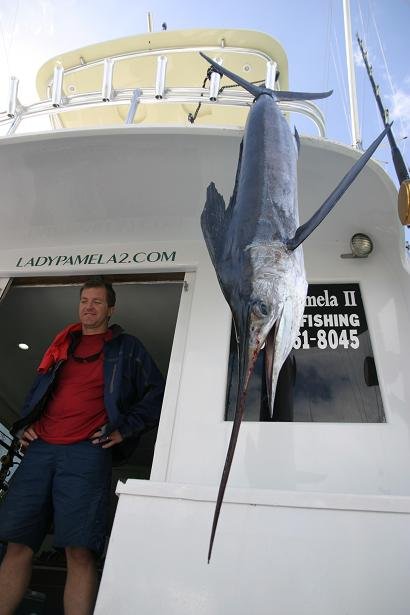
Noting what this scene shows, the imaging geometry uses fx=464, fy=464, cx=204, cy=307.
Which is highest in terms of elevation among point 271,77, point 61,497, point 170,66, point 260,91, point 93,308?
point 170,66

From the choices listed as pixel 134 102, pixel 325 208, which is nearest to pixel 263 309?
pixel 325 208

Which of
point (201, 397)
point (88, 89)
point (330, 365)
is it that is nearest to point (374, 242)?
point (330, 365)

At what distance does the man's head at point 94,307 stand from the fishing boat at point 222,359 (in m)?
0.47

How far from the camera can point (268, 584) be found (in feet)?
5.13

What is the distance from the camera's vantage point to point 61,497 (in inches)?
83.9

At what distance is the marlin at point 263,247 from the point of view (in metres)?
1.17

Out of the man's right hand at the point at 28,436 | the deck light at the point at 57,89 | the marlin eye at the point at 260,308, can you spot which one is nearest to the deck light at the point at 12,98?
the deck light at the point at 57,89

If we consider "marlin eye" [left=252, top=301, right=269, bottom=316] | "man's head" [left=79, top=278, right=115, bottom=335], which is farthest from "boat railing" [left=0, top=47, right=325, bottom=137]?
"marlin eye" [left=252, top=301, right=269, bottom=316]

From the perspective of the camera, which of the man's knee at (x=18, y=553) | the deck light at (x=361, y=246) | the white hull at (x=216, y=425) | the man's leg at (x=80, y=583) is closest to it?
the white hull at (x=216, y=425)

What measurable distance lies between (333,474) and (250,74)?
4.30 metres

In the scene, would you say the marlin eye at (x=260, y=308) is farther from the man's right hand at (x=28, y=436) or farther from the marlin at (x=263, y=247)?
the man's right hand at (x=28, y=436)

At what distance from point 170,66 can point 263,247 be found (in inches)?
177

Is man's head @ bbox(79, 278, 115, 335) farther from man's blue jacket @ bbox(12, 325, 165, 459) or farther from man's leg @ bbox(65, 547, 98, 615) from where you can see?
man's leg @ bbox(65, 547, 98, 615)

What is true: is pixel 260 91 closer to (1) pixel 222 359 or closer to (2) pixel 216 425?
(1) pixel 222 359
